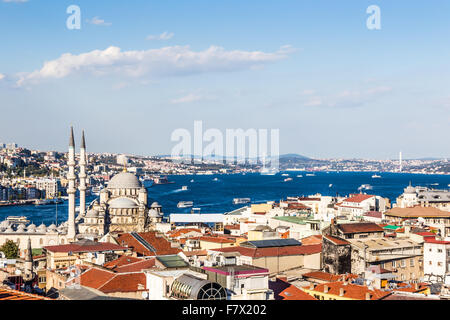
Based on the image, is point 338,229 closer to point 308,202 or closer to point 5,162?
point 308,202

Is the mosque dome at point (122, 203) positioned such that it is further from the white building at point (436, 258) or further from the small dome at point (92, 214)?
the white building at point (436, 258)

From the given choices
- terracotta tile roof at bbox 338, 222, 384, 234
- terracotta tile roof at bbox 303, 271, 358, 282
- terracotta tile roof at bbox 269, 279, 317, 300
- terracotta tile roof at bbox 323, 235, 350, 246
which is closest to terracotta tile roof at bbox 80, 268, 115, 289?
terracotta tile roof at bbox 269, 279, 317, 300

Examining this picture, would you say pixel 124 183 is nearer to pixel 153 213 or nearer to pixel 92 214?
pixel 153 213

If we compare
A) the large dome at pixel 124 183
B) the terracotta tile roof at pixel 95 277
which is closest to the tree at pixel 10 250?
the large dome at pixel 124 183

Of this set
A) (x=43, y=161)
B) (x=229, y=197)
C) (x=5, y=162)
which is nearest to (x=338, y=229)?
(x=229, y=197)

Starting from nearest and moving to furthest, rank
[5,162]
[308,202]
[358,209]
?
1. [358,209]
2. [308,202]
3. [5,162]

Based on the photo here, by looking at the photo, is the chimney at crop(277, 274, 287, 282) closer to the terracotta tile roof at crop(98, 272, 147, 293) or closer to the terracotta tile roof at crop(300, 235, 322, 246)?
the terracotta tile roof at crop(300, 235, 322, 246)
